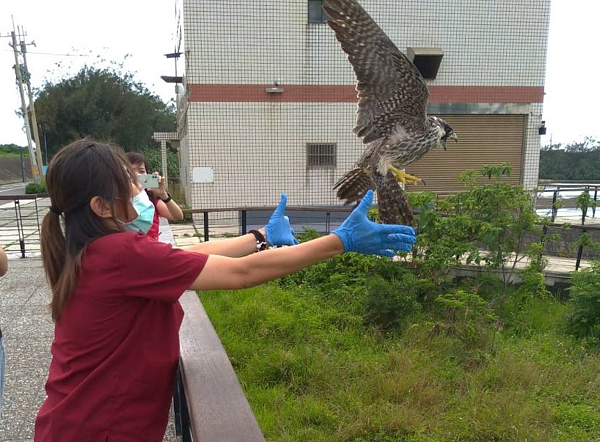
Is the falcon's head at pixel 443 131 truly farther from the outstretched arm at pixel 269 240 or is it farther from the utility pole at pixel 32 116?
the utility pole at pixel 32 116

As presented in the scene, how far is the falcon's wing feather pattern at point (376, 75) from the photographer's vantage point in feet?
8.73

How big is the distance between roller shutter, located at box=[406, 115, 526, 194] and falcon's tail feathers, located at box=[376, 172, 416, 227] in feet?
28.0

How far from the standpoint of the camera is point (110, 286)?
1.29 metres

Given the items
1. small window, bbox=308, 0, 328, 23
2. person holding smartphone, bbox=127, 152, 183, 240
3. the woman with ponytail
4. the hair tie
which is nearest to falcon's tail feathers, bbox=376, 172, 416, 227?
the woman with ponytail

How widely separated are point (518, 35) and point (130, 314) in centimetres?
1191

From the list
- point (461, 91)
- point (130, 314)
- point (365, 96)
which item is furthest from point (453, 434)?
point (461, 91)

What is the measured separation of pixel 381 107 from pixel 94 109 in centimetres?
2551

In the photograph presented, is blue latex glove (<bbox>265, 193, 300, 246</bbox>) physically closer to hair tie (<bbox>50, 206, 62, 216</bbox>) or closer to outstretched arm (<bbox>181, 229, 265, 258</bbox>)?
outstretched arm (<bbox>181, 229, 265, 258</bbox>)

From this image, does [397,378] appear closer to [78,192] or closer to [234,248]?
[234,248]

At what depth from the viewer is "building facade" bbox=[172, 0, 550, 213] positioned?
34.7 ft

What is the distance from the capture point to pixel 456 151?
1075cm

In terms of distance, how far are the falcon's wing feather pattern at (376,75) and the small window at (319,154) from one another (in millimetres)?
8421

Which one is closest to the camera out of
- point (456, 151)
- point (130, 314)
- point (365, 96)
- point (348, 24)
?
point (130, 314)

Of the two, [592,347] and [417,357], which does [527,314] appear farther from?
[417,357]
